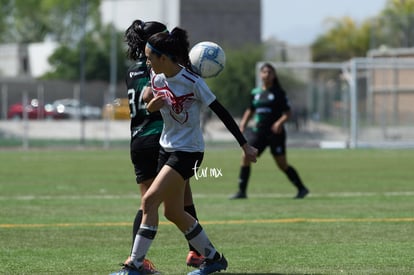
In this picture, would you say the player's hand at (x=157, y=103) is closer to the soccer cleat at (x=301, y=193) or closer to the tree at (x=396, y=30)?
the soccer cleat at (x=301, y=193)

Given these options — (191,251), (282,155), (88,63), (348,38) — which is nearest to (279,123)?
(282,155)

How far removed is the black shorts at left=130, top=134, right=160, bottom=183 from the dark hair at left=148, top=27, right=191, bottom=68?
1012 mm

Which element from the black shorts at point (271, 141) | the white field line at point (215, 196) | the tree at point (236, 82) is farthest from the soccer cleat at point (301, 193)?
the tree at point (236, 82)

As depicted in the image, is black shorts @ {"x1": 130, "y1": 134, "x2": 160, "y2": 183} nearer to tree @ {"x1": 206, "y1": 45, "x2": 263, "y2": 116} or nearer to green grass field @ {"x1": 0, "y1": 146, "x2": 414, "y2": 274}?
green grass field @ {"x1": 0, "y1": 146, "x2": 414, "y2": 274}

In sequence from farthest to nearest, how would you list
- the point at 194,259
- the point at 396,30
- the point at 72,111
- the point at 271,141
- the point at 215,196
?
the point at 72,111
the point at 396,30
the point at 215,196
the point at 271,141
the point at 194,259

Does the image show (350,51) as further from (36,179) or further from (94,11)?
(36,179)

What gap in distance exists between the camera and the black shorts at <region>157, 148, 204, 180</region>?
845 centimetres

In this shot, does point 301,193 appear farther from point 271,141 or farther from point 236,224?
point 236,224

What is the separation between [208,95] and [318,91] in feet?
133

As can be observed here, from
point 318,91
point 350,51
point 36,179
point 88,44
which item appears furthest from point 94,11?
point 36,179

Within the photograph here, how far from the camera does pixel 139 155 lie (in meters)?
9.32

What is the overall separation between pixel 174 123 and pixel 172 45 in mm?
653

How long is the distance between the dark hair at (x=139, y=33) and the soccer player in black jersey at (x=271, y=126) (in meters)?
7.72

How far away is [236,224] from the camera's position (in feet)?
42.3
